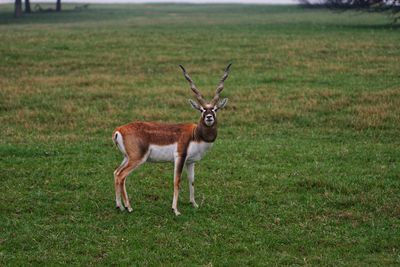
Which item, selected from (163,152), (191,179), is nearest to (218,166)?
(191,179)

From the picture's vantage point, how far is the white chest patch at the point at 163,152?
1069cm

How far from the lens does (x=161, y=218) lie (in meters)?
10.6

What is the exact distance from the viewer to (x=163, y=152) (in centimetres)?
1071

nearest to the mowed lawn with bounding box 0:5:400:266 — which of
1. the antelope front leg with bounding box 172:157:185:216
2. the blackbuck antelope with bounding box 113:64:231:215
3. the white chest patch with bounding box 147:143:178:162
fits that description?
the antelope front leg with bounding box 172:157:185:216

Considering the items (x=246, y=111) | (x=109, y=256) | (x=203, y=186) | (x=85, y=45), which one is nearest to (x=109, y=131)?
(x=246, y=111)

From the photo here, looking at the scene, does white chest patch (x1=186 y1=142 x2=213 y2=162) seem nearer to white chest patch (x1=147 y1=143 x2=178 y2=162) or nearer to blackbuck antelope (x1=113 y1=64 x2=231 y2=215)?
blackbuck antelope (x1=113 y1=64 x2=231 y2=215)

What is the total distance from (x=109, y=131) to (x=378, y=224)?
370 inches

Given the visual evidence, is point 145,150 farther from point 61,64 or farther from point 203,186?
point 61,64

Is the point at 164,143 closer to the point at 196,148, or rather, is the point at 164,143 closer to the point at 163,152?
the point at 163,152

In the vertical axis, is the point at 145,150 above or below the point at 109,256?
above

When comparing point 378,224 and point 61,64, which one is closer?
point 378,224

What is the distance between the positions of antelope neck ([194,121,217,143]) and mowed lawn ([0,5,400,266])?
1.38 metres

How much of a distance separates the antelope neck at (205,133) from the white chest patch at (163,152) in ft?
1.46

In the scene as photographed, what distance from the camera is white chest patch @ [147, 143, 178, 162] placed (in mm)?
10688
